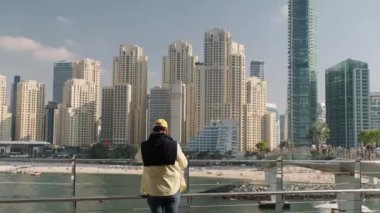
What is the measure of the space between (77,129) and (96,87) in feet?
96.9

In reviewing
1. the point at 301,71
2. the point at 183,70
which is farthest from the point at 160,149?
the point at 183,70

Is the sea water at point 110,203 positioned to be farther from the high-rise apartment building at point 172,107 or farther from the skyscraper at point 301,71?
the skyscraper at point 301,71

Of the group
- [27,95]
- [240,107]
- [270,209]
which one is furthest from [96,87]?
[270,209]

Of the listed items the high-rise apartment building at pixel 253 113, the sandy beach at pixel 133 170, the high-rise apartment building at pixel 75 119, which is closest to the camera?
the sandy beach at pixel 133 170

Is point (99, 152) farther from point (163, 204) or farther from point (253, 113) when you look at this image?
point (163, 204)

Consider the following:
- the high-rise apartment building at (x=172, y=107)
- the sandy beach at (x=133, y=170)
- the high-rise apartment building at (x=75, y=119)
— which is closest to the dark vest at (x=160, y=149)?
the sandy beach at (x=133, y=170)

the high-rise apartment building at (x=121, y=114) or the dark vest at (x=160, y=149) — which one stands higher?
the high-rise apartment building at (x=121, y=114)

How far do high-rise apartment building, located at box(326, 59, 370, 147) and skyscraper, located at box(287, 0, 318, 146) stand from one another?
45.5ft

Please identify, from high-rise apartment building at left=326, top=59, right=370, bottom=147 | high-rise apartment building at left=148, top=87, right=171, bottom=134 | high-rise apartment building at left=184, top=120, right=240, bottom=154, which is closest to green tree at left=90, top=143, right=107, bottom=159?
high-rise apartment building at left=184, top=120, right=240, bottom=154

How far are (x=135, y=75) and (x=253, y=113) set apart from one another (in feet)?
133

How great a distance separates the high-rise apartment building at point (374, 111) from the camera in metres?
132

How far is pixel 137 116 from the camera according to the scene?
162m

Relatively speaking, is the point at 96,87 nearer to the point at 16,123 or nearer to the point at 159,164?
the point at 16,123

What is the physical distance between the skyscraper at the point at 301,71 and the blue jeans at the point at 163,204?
Answer: 475 feet
